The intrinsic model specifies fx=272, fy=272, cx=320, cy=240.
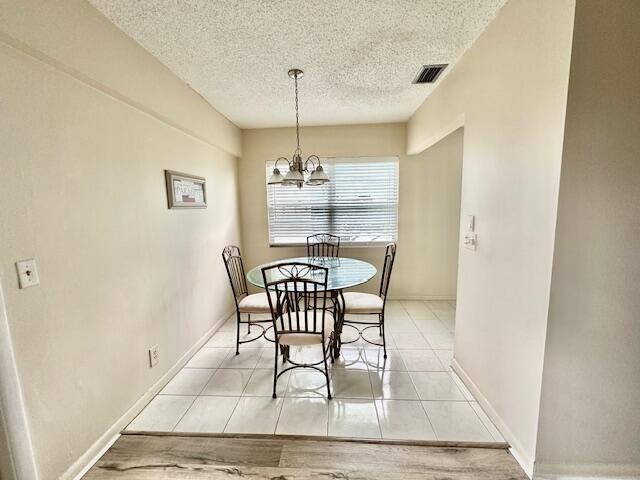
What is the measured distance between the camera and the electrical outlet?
197 centimetres

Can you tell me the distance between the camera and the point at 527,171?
1.35 m

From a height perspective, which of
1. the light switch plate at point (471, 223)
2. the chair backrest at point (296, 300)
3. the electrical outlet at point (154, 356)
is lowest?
the electrical outlet at point (154, 356)

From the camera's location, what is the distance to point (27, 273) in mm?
1165

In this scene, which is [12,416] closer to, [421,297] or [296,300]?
[296,300]

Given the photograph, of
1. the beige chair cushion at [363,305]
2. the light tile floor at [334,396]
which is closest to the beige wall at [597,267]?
the light tile floor at [334,396]

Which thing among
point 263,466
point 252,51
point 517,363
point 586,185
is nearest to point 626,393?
point 517,363

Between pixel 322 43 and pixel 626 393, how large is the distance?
8.10 ft

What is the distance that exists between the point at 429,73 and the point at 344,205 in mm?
1855

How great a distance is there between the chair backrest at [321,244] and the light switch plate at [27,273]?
103 inches

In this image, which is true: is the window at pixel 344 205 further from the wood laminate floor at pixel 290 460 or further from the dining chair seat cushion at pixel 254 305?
the wood laminate floor at pixel 290 460

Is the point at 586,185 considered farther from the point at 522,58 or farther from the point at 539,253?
the point at 522,58

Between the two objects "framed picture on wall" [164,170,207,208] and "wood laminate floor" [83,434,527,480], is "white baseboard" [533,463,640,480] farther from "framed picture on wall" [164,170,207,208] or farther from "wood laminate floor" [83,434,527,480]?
"framed picture on wall" [164,170,207,208]

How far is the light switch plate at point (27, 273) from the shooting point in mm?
1142

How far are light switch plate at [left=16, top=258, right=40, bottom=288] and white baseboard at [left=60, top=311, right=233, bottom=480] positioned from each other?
38.0 inches
